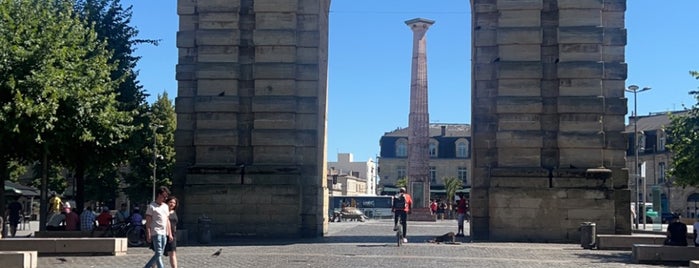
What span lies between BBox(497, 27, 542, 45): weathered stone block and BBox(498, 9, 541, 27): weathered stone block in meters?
0.12

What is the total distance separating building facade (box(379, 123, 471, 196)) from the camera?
10812cm

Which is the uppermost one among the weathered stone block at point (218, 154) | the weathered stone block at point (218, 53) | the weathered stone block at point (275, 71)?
the weathered stone block at point (218, 53)

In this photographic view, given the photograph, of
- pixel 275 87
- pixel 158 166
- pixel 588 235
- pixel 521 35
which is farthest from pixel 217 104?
pixel 158 166

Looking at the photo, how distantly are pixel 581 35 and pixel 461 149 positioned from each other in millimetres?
82230

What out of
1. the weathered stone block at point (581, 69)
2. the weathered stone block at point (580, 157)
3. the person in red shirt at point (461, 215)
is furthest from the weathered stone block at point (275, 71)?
the weathered stone block at point (580, 157)

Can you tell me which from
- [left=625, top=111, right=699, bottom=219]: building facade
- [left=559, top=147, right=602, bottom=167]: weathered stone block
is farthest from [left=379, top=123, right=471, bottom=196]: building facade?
[left=559, top=147, right=602, bottom=167]: weathered stone block

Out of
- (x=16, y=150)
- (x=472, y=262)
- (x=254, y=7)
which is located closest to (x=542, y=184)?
(x=472, y=262)

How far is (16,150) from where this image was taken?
2555cm

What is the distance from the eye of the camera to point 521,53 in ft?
88.2

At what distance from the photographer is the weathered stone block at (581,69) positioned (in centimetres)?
2664

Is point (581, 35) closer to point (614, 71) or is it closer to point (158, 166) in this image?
point (614, 71)

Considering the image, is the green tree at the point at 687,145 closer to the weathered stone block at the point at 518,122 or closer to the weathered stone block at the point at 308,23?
the weathered stone block at the point at 518,122

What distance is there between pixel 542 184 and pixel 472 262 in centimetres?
797

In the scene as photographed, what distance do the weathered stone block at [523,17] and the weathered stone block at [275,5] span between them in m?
6.40
